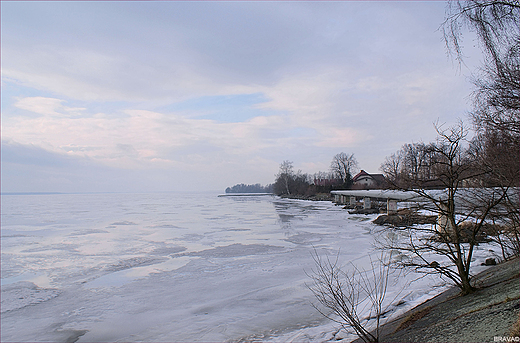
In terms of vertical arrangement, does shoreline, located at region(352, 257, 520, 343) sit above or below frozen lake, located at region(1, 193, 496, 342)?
above

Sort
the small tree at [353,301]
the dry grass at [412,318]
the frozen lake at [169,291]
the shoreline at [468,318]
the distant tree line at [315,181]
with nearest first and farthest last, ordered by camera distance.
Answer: the shoreline at [468,318] < the small tree at [353,301] < the dry grass at [412,318] < the frozen lake at [169,291] < the distant tree line at [315,181]

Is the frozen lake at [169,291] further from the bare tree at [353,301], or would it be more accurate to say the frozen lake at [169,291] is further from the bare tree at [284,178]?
the bare tree at [284,178]

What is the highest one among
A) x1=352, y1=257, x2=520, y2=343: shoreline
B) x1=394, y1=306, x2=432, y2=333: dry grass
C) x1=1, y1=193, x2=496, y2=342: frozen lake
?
x1=352, y1=257, x2=520, y2=343: shoreline

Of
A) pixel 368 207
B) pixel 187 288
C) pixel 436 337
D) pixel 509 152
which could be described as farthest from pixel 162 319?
pixel 368 207

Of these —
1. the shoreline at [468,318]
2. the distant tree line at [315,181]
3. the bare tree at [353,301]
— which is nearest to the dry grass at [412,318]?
the shoreline at [468,318]

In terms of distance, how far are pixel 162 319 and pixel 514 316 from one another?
715 cm

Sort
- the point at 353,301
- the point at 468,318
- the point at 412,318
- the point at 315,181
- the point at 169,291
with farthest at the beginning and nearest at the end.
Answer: the point at 315,181
the point at 169,291
the point at 412,318
the point at 353,301
the point at 468,318

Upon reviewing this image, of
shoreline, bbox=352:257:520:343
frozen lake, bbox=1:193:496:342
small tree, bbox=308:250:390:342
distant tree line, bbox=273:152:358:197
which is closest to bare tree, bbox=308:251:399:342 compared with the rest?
small tree, bbox=308:250:390:342

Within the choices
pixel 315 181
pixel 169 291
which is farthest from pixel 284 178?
pixel 169 291

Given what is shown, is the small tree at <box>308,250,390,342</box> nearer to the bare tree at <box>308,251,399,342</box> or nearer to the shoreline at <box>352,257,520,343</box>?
the bare tree at <box>308,251,399,342</box>

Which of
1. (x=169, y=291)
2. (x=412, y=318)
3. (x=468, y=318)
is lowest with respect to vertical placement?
(x=169, y=291)

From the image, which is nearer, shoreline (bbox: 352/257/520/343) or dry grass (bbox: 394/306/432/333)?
shoreline (bbox: 352/257/520/343)

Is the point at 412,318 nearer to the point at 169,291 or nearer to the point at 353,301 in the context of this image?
the point at 353,301

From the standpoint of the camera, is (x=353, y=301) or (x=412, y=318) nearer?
(x=353, y=301)
